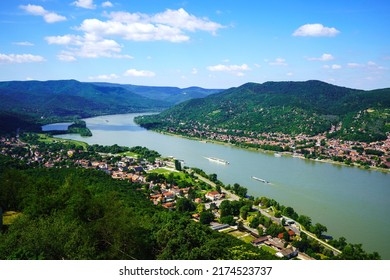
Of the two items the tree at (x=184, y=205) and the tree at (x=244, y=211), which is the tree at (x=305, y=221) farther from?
the tree at (x=184, y=205)

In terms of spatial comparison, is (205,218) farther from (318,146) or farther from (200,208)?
(318,146)

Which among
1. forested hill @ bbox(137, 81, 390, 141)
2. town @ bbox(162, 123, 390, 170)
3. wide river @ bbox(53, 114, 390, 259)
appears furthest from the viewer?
forested hill @ bbox(137, 81, 390, 141)

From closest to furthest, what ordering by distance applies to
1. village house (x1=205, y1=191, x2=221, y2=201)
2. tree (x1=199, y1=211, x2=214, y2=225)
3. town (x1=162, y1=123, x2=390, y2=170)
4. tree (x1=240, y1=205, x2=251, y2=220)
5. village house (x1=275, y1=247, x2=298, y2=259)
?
village house (x1=275, y1=247, x2=298, y2=259), tree (x1=199, y1=211, x2=214, y2=225), tree (x1=240, y1=205, x2=251, y2=220), village house (x1=205, y1=191, x2=221, y2=201), town (x1=162, y1=123, x2=390, y2=170)

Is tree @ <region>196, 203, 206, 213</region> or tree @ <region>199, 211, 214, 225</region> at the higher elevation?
tree @ <region>199, 211, 214, 225</region>

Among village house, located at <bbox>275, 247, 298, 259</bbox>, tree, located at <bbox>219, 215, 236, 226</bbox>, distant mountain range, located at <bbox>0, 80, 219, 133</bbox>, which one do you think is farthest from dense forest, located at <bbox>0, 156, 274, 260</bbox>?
distant mountain range, located at <bbox>0, 80, 219, 133</bbox>

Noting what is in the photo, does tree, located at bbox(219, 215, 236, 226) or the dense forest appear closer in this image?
the dense forest

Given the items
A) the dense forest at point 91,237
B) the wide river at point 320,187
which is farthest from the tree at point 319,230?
the dense forest at point 91,237

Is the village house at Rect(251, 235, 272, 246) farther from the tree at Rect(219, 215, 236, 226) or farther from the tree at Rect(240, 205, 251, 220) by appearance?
the tree at Rect(240, 205, 251, 220)
